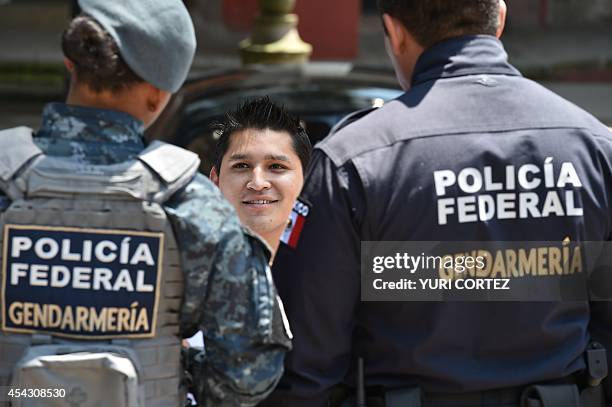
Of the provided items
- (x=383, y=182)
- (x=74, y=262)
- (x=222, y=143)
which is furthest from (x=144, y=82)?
(x=222, y=143)

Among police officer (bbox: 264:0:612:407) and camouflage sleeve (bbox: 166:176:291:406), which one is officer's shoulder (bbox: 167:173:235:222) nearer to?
camouflage sleeve (bbox: 166:176:291:406)

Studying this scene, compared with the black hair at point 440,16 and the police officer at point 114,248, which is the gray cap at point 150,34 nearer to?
the police officer at point 114,248

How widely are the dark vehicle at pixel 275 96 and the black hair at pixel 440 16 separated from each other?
2.38 meters

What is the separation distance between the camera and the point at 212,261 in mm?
2340

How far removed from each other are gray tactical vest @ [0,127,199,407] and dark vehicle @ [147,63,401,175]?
2589 millimetres

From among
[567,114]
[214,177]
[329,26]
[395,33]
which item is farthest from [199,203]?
[329,26]

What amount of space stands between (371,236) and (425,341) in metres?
0.26

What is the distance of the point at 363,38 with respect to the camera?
53.8 feet

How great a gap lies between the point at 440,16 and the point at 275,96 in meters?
2.90

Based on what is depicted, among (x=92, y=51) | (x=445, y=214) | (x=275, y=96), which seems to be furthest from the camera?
(x=275, y=96)

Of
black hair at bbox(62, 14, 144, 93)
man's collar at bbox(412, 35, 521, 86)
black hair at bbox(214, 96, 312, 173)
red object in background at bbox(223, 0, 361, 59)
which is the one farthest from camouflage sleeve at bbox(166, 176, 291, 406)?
red object in background at bbox(223, 0, 361, 59)

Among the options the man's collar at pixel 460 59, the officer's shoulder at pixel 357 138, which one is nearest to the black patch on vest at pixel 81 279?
the officer's shoulder at pixel 357 138

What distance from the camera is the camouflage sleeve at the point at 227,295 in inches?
91.6

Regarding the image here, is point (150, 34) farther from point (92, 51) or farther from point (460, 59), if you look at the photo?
point (460, 59)
